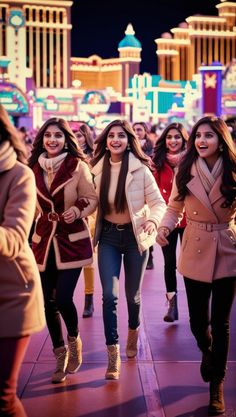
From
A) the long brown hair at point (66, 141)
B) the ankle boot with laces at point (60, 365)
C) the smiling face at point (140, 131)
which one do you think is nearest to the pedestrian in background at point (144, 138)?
the smiling face at point (140, 131)

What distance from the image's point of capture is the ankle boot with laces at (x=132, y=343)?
613cm

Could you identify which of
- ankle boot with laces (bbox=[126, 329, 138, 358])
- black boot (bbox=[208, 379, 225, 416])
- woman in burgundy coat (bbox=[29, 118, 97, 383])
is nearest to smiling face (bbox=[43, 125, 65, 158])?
woman in burgundy coat (bbox=[29, 118, 97, 383])

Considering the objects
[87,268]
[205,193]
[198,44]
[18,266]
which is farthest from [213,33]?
[18,266]

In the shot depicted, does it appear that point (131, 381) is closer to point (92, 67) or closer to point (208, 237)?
point (208, 237)

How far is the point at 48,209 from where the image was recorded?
5.50 m

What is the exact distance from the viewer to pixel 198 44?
103562mm

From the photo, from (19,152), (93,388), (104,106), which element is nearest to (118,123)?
(93,388)

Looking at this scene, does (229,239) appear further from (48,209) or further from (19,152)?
(19,152)

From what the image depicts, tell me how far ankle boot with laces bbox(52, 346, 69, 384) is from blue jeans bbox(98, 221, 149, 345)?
308 millimetres

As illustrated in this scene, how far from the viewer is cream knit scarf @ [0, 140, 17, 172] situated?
3.38m

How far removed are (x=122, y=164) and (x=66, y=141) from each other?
0.49m

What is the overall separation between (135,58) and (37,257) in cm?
7804

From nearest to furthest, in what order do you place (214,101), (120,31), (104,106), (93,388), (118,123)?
(93,388), (118,123), (214,101), (104,106), (120,31)

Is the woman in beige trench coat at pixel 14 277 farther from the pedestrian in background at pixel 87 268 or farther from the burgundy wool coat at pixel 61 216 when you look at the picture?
the pedestrian in background at pixel 87 268
